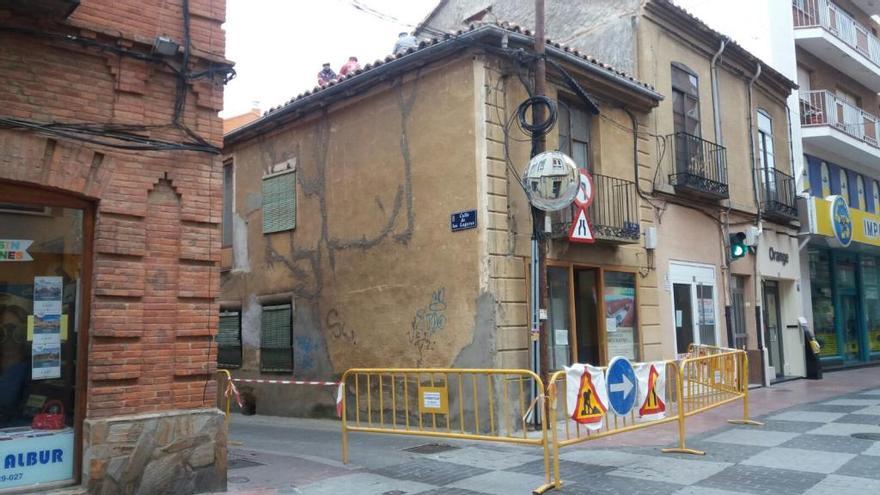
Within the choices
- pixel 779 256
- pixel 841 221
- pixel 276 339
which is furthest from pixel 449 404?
pixel 841 221

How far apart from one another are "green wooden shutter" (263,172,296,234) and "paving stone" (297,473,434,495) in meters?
7.20

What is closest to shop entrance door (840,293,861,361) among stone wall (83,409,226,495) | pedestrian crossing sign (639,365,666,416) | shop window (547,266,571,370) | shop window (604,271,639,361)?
shop window (604,271,639,361)

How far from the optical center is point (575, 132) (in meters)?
12.0

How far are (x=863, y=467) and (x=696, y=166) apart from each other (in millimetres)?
8058

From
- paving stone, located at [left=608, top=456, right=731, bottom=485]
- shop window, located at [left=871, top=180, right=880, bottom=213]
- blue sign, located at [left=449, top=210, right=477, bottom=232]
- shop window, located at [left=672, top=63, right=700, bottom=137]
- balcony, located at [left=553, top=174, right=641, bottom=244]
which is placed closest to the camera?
paving stone, located at [left=608, top=456, right=731, bottom=485]

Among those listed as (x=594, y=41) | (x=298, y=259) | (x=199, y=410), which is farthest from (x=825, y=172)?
(x=199, y=410)

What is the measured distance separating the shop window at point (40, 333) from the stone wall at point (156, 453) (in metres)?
0.41

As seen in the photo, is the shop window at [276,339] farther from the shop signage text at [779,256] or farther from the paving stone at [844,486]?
the shop signage text at [779,256]

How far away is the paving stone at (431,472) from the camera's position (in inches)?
290

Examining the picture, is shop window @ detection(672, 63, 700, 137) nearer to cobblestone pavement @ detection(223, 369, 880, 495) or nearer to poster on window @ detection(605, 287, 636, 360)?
poster on window @ detection(605, 287, 636, 360)

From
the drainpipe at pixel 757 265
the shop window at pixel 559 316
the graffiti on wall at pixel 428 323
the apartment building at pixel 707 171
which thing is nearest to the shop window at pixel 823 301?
the apartment building at pixel 707 171

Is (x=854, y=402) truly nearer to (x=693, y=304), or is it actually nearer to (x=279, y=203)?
(x=693, y=304)

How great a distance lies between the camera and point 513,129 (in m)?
10.6

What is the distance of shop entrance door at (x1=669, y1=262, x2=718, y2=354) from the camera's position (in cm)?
1369
